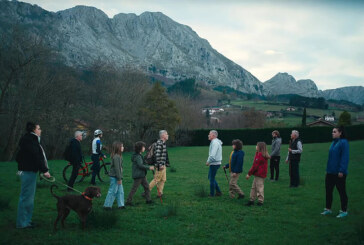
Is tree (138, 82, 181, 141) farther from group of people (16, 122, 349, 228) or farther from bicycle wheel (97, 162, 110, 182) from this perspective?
group of people (16, 122, 349, 228)

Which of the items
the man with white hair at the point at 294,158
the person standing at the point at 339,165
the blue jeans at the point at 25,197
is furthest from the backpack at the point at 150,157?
the man with white hair at the point at 294,158

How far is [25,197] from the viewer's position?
6121mm

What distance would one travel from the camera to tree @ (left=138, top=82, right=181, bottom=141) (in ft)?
141

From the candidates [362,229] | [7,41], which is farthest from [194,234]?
[7,41]

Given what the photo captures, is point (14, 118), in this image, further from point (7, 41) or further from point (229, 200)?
point (229, 200)

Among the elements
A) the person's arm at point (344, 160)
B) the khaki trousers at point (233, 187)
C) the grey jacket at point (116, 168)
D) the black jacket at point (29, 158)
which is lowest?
the khaki trousers at point (233, 187)

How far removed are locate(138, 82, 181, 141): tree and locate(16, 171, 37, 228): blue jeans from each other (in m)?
35.8

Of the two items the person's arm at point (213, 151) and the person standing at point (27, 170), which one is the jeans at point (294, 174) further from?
the person standing at point (27, 170)

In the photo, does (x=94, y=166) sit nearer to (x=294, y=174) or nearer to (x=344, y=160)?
(x=294, y=174)

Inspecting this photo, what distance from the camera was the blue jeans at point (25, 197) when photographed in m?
6.10

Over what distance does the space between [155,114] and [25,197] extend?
1483 inches

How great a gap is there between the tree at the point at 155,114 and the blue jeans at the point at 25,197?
35.8 meters

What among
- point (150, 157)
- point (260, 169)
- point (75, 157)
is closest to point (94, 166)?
point (75, 157)

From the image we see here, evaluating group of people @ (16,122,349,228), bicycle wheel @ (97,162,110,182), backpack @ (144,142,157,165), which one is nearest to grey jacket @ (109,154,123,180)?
group of people @ (16,122,349,228)
